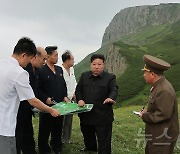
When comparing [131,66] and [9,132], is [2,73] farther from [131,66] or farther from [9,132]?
[131,66]

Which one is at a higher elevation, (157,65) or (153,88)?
(157,65)

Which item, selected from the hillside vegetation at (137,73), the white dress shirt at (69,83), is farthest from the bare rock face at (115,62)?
the white dress shirt at (69,83)

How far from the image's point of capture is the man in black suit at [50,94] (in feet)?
28.4

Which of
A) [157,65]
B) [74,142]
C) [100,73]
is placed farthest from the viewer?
[74,142]

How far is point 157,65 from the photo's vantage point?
6395 mm

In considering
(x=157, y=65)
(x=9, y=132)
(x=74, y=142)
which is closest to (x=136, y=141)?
(x=74, y=142)

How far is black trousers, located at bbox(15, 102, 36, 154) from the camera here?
759cm

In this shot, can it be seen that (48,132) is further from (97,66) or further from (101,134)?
(97,66)

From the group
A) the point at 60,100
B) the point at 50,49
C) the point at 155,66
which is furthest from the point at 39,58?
the point at 155,66

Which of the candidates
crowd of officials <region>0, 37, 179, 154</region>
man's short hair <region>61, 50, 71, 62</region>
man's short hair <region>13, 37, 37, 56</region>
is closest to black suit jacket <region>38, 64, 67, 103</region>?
crowd of officials <region>0, 37, 179, 154</region>

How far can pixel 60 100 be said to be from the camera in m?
8.88

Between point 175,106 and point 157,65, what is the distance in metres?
0.87

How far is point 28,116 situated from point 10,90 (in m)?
2.49

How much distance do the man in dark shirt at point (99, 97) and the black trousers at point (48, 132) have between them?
74 cm
